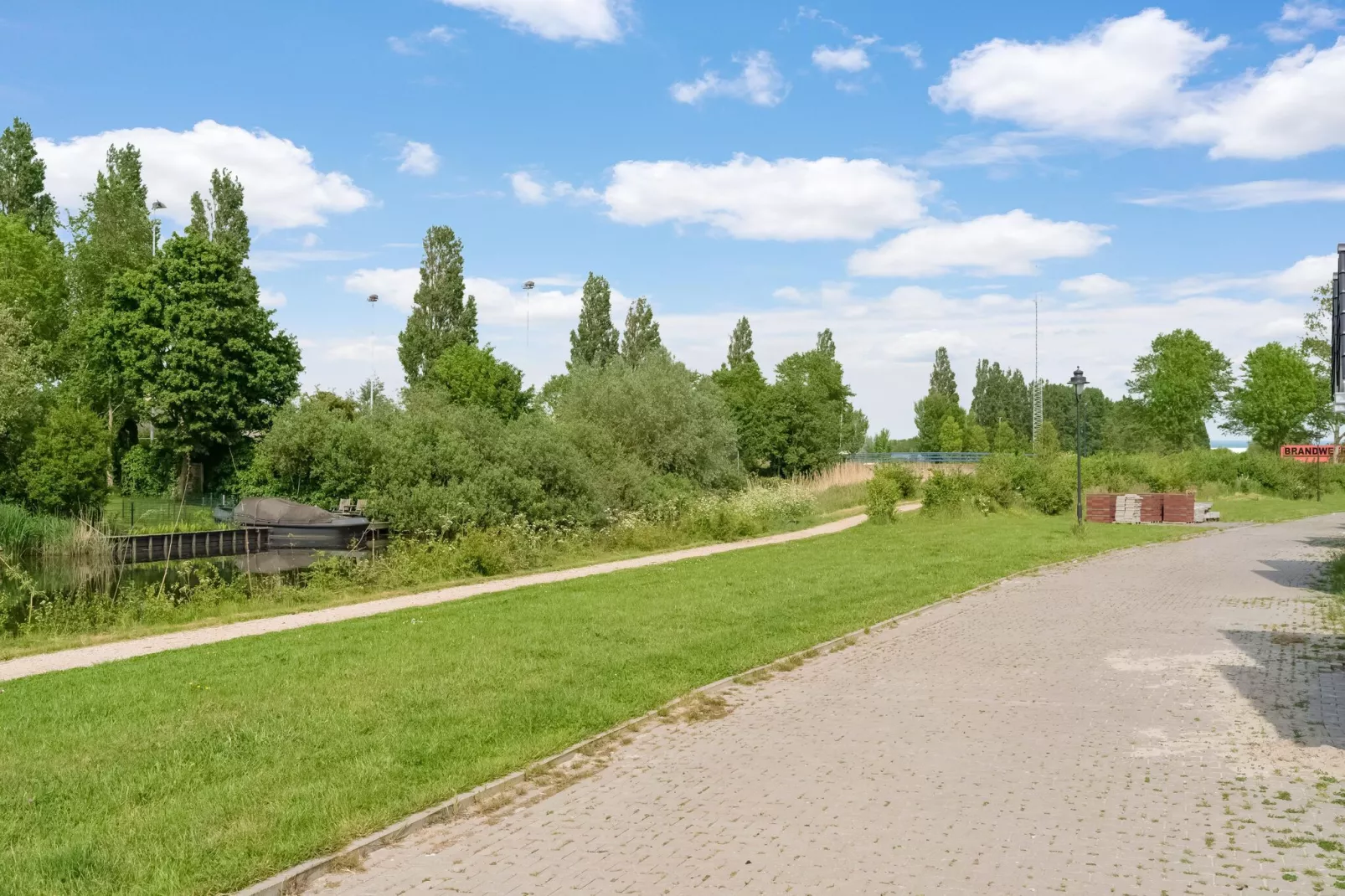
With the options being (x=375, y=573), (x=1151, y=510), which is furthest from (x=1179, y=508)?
(x=375, y=573)

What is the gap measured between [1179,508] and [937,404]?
64261 millimetres

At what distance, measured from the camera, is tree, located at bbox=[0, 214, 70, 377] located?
40438 mm

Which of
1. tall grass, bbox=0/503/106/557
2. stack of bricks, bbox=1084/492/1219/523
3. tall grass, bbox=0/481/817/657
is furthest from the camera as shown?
stack of bricks, bbox=1084/492/1219/523

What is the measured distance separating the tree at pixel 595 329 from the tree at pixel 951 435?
38656 mm

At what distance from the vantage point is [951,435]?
87812 mm

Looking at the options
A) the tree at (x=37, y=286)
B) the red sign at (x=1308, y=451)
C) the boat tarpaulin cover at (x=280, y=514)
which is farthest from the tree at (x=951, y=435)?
the boat tarpaulin cover at (x=280, y=514)

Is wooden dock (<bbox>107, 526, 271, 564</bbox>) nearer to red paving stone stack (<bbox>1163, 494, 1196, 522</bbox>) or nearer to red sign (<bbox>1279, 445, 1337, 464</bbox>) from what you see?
red paving stone stack (<bbox>1163, 494, 1196, 522</bbox>)

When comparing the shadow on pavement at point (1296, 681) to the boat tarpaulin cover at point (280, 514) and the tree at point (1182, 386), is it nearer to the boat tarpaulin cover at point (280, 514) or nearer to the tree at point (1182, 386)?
the boat tarpaulin cover at point (280, 514)

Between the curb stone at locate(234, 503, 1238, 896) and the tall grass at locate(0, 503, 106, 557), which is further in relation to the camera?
the tall grass at locate(0, 503, 106, 557)

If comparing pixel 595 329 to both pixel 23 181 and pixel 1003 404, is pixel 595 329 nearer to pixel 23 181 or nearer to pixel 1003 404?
pixel 23 181

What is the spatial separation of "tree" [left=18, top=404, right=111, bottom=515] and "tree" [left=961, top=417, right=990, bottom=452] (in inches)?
2744

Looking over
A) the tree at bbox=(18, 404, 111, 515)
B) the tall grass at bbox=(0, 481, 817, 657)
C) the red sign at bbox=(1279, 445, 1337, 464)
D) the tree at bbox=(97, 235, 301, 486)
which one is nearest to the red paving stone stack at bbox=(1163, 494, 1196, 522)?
the tall grass at bbox=(0, 481, 817, 657)

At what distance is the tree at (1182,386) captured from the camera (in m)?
78.4

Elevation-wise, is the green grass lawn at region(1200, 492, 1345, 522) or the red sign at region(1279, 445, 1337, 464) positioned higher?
the red sign at region(1279, 445, 1337, 464)
